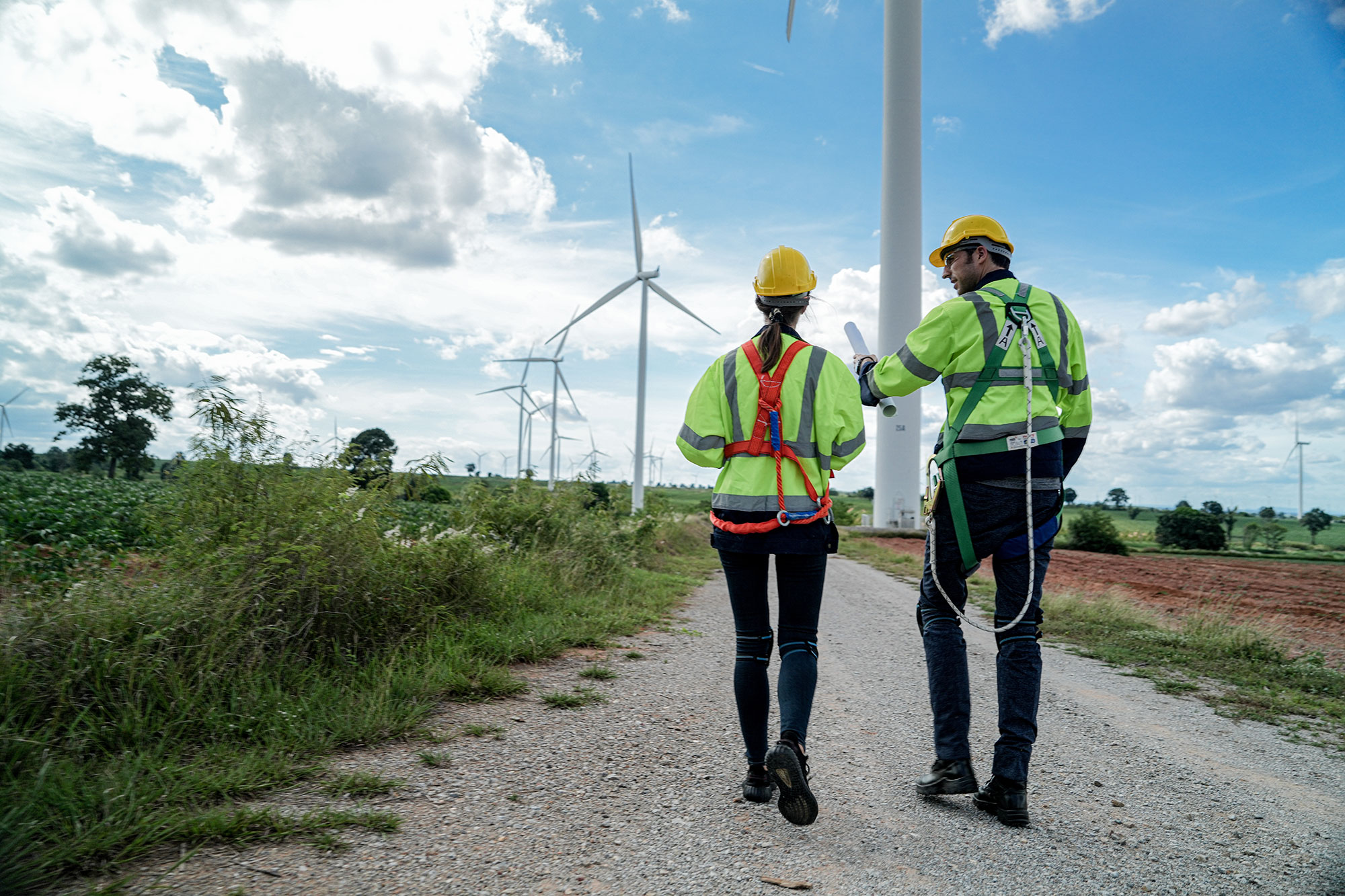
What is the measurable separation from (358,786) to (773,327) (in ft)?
8.45

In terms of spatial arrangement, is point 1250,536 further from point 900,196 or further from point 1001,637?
point 1001,637

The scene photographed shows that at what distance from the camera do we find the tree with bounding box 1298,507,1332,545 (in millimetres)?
41719

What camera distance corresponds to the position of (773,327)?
10.5 feet

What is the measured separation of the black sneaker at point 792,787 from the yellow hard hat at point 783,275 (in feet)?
6.44

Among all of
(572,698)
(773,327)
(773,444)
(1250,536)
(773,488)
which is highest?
(773,327)

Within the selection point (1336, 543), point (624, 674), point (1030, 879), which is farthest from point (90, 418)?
point (1336, 543)

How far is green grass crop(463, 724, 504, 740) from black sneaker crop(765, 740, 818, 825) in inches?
63.1

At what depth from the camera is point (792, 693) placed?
3.05 meters

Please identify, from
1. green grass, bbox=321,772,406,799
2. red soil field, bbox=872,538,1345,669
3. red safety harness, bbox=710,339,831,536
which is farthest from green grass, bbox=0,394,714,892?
red soil field, bbox=872,538,1345,669

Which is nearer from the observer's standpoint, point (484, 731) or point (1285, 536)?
point (484, 731)

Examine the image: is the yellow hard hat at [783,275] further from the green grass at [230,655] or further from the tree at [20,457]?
the tree at [20,457]

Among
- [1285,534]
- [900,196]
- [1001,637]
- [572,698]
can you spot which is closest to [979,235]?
[1001,637]

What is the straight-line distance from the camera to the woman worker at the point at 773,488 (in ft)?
9.93

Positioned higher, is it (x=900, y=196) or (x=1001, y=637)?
(x=900, y=196)
